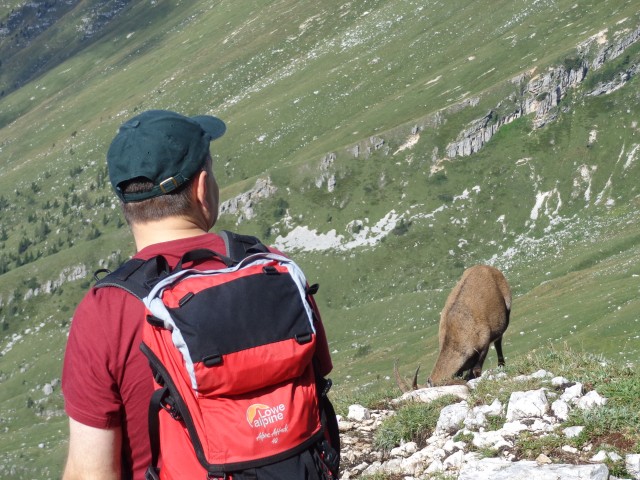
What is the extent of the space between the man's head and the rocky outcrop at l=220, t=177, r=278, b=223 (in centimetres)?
14154

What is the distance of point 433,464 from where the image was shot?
9234 mm

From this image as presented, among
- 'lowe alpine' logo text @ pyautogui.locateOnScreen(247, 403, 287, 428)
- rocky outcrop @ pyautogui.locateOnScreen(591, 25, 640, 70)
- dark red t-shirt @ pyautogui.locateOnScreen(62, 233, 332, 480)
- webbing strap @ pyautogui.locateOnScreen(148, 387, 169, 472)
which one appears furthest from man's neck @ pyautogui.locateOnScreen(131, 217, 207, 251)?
rocky outcrop @ pyautogui.locateOnScreen(591, 25, 640, 70)

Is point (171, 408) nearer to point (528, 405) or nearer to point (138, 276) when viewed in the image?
point (138, 276)

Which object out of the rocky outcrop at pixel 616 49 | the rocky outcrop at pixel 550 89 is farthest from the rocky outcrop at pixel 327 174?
the rocky outcrop at pixel 616 49

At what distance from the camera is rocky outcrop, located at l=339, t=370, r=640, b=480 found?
8.04 meters

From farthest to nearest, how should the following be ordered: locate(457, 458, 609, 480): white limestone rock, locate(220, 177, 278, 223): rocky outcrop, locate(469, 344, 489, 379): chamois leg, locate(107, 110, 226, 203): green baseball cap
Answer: locate(220, 177, 278, 223): rocky outcrop → locate(469, 344, 489, 379): chamois leg → locate(457, 458, 609, 480): white limestone rock → locate(107, 110, 226, 203): green baseball cap

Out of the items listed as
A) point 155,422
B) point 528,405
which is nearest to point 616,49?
point 528,405

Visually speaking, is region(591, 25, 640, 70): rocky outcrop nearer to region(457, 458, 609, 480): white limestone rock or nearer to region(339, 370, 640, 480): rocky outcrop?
region(339, 370, 640, 480): rocky outcrop

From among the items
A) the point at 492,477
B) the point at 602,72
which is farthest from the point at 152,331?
the point at 602,72

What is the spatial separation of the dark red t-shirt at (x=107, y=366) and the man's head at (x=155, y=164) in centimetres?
65

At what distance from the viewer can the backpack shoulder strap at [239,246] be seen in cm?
499

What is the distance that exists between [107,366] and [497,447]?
5.78m

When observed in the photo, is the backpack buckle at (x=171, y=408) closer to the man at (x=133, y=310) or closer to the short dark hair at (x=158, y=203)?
the man at (x=133, y=310)

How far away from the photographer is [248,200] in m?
148
